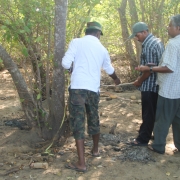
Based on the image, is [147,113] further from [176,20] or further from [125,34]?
[125,34]

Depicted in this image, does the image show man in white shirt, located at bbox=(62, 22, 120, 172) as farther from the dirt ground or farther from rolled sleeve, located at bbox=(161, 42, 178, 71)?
rolled sleeve, located at bbox=(161, 42, 178, 71)

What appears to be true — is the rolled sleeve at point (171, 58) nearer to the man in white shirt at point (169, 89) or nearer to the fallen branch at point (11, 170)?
the man in white shirt at point (169, 89)

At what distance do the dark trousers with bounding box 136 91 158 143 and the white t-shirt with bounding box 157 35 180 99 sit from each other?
0.82 ft

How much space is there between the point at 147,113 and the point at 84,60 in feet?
4.48

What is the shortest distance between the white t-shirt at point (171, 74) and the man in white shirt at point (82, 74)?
0.76m

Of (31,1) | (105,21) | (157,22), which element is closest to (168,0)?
(157,22)

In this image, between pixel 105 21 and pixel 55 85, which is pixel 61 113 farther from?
pixel 105 21

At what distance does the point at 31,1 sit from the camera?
425cm

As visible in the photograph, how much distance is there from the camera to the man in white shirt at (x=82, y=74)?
368 centimetres

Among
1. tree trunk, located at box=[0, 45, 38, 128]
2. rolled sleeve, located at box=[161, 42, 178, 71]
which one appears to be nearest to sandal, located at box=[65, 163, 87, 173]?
tree trunk, located at box=[0, 45, 38, 128]

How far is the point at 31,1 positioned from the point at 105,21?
4.09m

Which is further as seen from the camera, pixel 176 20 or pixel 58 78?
pixel 58 78

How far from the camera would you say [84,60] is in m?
3.68

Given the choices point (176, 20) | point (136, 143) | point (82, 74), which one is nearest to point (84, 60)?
point (82, 74)
